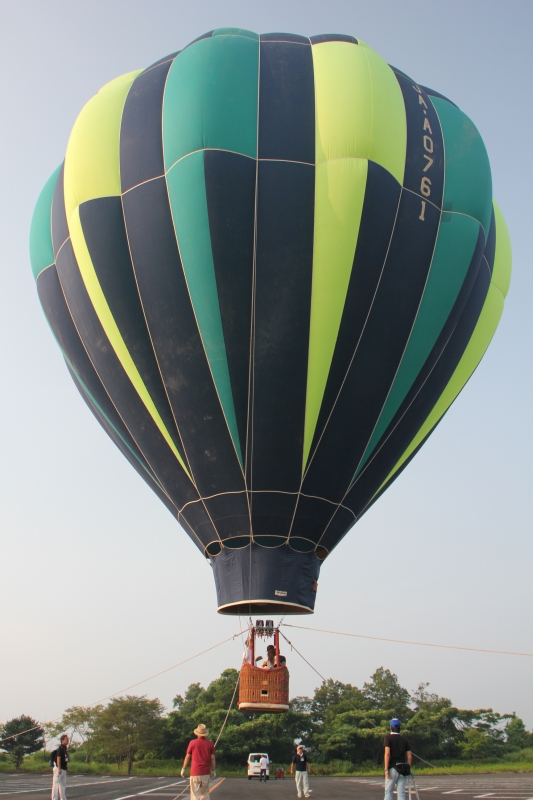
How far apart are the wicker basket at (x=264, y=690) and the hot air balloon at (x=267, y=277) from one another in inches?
34.7

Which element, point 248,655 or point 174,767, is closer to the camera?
point 248,655

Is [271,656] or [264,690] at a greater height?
[271,656]

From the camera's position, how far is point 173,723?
1407 inches

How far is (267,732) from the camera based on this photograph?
34688 mm

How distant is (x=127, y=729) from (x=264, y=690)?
88.0 feet

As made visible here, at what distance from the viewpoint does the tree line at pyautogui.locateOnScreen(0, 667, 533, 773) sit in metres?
33.3

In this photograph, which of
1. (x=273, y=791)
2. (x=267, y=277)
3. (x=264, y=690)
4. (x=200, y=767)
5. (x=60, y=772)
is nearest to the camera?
(x=200, y=767)

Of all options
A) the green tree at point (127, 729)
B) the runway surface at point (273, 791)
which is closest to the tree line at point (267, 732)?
the green tree at point (127, 729)

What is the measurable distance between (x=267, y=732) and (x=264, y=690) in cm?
2796

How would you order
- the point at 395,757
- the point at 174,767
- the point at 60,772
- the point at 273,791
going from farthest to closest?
the point at 174,767 < the point at 273,791 < the point at 60,772 < the point at 395,757

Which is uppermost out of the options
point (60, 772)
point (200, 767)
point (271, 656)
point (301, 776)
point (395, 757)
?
point (271, 656)

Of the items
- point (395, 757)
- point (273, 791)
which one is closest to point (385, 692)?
point (273, 791)

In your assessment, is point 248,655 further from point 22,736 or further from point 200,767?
point 22,736

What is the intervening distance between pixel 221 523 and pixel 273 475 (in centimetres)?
103
